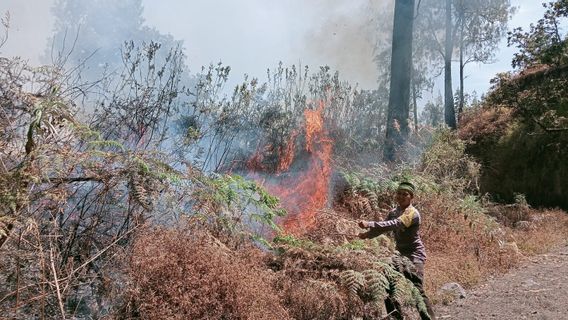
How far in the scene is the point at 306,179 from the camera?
294 inches

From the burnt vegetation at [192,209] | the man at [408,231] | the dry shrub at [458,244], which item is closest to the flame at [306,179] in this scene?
the burnt vegetation at [192,209]

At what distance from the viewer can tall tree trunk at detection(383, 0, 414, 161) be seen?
414 inches

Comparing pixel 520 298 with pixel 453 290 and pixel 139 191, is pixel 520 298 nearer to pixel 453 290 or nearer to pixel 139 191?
pixel 453 290

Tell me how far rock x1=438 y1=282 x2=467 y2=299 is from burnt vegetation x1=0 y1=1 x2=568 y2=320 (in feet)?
0.28

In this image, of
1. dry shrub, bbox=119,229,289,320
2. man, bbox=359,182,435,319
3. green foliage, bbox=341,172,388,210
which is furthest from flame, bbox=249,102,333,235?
dry shrub, bbox=119,229,289,320

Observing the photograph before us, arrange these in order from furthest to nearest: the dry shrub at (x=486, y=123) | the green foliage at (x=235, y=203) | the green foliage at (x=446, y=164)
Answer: the dry shrub at (x=486, y=123), the green foliage at (x=446, y=164), the green foliage at (x=235, y=203)

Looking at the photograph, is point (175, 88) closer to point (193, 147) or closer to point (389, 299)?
point (193, 147)

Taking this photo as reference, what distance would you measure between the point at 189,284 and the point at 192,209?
814 mm

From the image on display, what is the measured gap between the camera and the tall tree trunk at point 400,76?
34.5 ft

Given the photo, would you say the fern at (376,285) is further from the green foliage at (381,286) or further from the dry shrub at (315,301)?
the dry shrub at (315,301)


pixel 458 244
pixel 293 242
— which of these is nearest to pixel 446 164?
pixel 458 244

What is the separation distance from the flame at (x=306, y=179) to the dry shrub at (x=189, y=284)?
233 centimetres

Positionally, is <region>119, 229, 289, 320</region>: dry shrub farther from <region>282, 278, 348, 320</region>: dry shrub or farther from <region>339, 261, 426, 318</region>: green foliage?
<region>339, 261, 426, 318</region>: green foliage

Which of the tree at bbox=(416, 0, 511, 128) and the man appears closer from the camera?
the man
